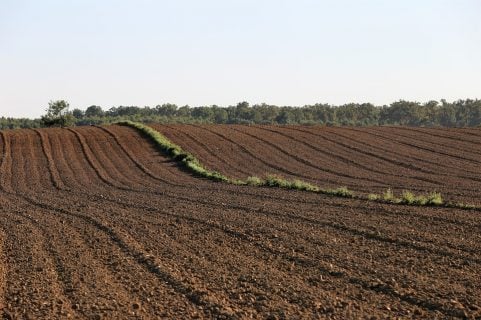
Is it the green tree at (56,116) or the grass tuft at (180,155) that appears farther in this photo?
the green tree at (56,116)

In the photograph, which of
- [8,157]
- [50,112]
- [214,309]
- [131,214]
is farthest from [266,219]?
[50,112]

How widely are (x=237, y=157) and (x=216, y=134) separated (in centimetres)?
1332

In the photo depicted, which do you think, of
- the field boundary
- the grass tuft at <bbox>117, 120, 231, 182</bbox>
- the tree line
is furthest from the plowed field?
the tree line

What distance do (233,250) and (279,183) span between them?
14.3 m

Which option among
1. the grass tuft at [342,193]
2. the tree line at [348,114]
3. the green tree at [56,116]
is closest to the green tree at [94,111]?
the tree line at [348,114]

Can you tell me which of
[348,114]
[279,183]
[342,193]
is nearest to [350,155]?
[279,183]

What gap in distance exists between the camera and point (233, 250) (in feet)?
41.0

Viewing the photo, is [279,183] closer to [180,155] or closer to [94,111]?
[180,155]

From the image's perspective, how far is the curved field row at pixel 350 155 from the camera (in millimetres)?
27594

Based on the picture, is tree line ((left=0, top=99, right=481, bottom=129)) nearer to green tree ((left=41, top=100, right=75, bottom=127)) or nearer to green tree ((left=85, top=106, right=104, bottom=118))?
green tree ((left=85, top=106, right=104, bottom=118))

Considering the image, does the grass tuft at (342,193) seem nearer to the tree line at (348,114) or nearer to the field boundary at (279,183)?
the field boundary at (279,183)

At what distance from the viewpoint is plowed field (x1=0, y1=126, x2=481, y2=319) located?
8.55 m

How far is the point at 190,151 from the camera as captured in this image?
43.4 meters

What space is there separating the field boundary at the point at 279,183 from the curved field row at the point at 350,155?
0.92 m
